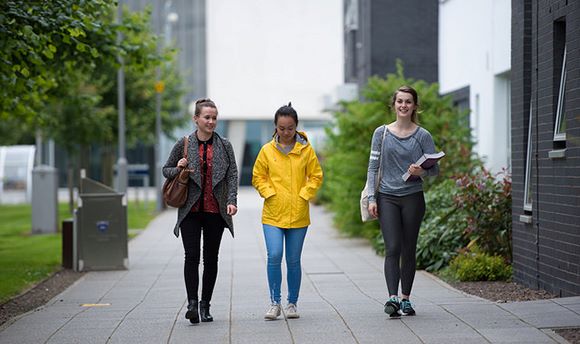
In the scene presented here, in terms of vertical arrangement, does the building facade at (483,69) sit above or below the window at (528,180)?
above

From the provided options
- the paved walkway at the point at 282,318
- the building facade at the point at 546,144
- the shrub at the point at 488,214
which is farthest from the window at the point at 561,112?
the shrub at the point at 488,214

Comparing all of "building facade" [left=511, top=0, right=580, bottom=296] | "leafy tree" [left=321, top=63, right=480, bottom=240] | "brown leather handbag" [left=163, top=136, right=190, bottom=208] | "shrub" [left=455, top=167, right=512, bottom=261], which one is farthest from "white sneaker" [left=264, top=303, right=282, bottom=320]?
"leafy tree" [left=321, top=63, right=480, bottom=240]

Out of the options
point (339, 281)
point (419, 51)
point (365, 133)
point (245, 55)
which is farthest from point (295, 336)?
point (245, 55)

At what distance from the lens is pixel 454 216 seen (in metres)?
13.9

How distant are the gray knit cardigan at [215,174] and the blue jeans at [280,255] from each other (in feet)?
1.14

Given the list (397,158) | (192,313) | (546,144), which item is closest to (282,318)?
(192,313)

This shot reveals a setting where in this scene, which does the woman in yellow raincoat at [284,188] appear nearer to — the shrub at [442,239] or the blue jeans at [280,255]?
the blue jeans at [280,255]

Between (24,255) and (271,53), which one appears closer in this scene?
(24,255)

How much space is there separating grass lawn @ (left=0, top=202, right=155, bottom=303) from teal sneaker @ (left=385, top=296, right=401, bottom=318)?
466 centimetres

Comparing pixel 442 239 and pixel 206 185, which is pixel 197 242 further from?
pixel 442 239

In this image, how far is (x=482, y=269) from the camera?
11.9 m

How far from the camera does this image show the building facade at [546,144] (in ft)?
31.4

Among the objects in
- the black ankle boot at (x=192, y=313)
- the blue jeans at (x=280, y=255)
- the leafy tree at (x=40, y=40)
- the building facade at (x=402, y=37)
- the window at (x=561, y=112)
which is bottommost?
the black ankle boot at (x=192, y=313)

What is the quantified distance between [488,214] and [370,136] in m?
5.49
